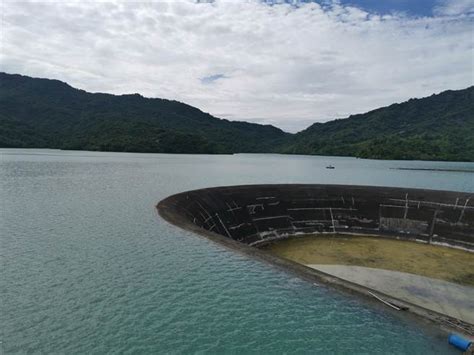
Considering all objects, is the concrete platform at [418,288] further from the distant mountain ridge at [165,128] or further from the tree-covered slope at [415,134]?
the tree-covered slope at [415,134]

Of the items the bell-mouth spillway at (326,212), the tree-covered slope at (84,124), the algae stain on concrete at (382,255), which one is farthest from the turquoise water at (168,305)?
the tree-covered slope at (84,124)

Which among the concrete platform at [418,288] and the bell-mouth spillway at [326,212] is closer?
the concrete platform at [418,288]

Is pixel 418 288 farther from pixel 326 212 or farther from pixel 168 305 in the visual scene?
pixel 168 305

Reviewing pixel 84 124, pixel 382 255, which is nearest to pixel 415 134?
pixel 382 255

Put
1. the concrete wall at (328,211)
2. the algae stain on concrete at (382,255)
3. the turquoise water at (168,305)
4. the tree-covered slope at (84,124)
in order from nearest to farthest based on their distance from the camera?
the turquoise water at (168,305) → the algae stain on concrete at (382,255) → the concrete wall at (328,211) → the tree-covered slope at (84,124)

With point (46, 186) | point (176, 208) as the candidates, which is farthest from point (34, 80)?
Answer: point (176, 208)
